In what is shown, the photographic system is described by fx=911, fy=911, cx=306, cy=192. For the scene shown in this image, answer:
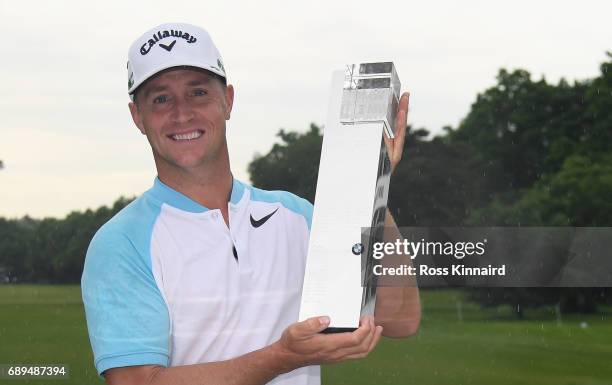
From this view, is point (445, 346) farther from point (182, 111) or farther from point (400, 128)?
point (400, 128)

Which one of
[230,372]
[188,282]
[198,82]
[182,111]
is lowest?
[230,372]

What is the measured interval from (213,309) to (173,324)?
5.9 inches

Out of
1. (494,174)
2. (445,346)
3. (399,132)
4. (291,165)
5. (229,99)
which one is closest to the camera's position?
(399,132)

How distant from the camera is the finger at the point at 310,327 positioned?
2.52 m

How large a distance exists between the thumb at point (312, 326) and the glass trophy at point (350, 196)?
0.10ft

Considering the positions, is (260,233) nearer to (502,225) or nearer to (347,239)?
(347,239)

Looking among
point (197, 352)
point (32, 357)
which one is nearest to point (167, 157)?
point (197, 352)

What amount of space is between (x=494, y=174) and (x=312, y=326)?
51.5 m

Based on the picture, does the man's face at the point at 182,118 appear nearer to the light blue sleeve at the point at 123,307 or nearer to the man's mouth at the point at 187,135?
the man's mouth at the point at 187,135

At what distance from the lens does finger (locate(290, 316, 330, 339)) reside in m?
2.52

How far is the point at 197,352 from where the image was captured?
3.16m

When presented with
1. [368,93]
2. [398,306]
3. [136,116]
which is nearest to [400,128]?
[368,93]

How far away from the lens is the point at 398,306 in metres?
3.37

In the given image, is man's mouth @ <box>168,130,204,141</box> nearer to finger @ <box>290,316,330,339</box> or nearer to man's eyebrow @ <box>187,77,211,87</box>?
man's eyebrow @ <box>187,77,211,87</box>
